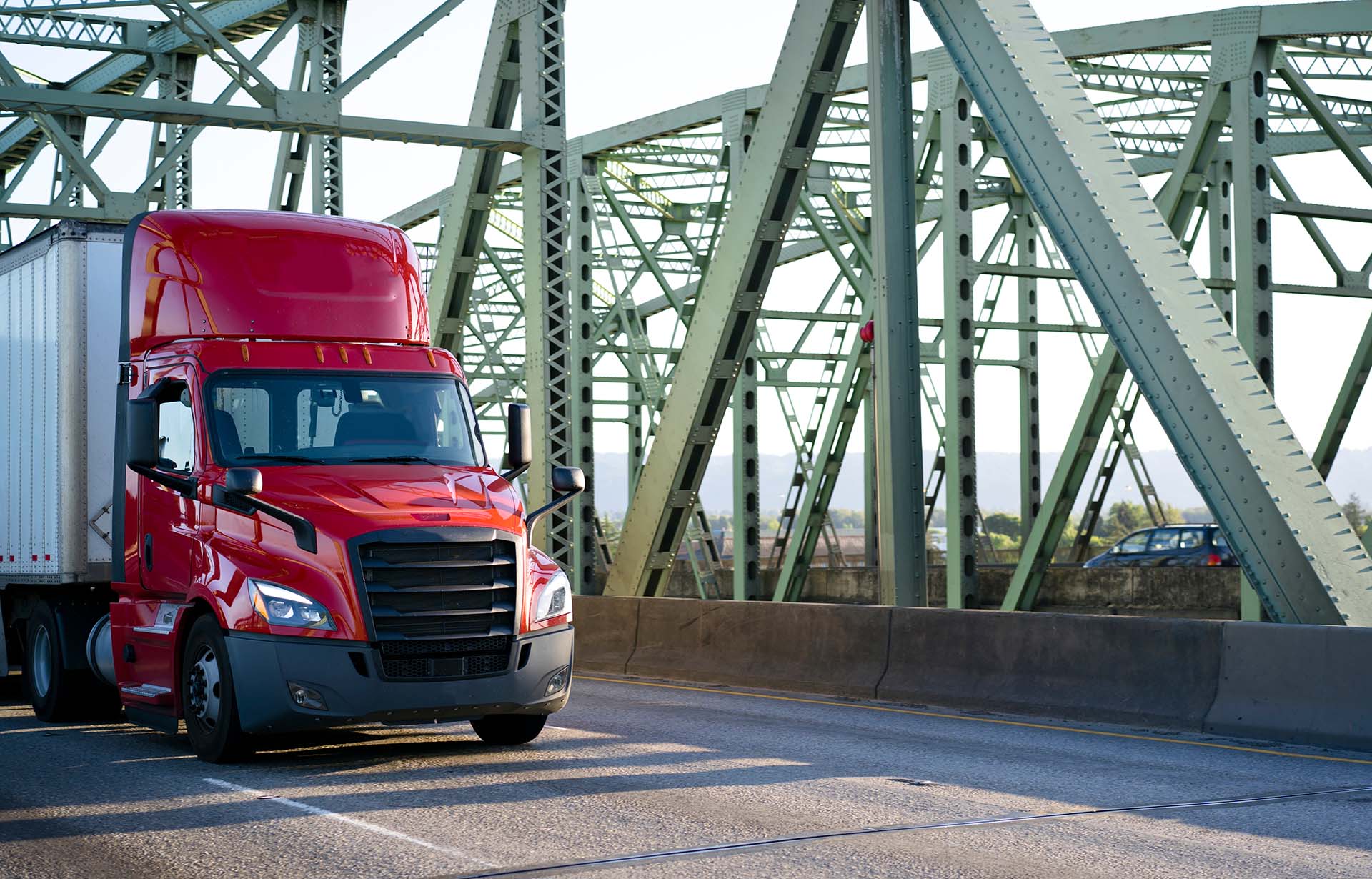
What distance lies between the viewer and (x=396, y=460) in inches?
460

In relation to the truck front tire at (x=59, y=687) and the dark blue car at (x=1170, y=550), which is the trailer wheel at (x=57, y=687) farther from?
the dark blue car at (x=1170, y=550)

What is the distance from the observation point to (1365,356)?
80.1 ft

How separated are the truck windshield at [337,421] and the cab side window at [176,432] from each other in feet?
0.89

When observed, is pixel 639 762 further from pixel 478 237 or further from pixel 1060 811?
pixel 478 237

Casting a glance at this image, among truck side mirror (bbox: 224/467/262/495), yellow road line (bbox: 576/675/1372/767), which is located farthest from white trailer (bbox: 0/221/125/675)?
yellow road line (bbox: 576/675/1372/767)

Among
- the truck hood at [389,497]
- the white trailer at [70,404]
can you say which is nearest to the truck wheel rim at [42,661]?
the white trailer at [70,404]

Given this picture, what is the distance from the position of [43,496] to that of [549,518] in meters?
8.34

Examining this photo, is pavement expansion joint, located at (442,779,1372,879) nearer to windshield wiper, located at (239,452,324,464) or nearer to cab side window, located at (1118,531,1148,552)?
windshield wiper, located at (239,452,324,464)

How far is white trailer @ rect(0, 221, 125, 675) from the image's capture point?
43.8 ft

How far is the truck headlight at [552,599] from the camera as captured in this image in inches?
441

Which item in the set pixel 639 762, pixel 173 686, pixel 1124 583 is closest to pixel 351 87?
pixel 173 686

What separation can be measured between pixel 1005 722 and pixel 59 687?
7.45 meters

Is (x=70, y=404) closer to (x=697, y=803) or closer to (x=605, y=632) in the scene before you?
(x=697, y=803)

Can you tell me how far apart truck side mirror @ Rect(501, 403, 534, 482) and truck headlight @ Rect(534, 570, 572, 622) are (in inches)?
39.9
